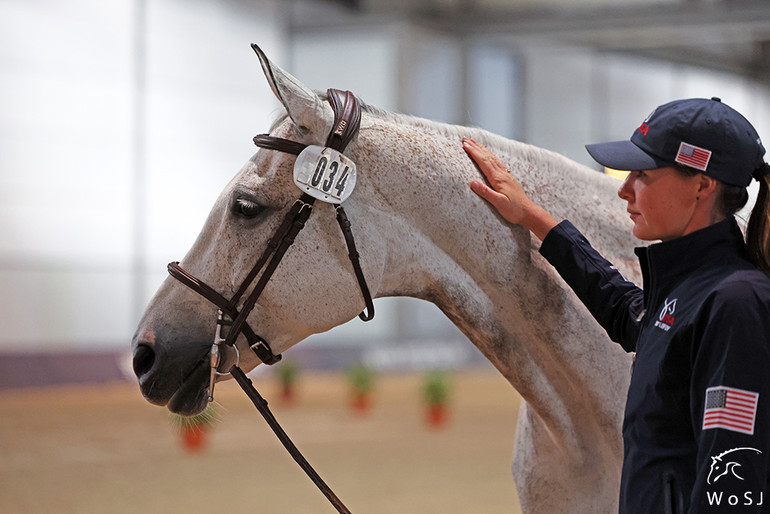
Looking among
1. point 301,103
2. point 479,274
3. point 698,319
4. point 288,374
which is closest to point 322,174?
point 301,103

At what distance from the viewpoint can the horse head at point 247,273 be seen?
1.81m

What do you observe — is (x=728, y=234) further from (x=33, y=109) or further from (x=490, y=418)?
(x=33, y=109)

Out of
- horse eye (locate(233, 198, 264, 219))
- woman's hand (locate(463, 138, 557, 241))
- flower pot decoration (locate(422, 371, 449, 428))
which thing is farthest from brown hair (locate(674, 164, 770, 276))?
flower pot decoration (locate(422, 371, 449, 428))

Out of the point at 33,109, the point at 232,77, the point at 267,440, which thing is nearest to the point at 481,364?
the point at 232,77

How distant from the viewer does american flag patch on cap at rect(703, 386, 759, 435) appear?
116cm

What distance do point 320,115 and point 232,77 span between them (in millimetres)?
13274

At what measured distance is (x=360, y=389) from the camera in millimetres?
10250

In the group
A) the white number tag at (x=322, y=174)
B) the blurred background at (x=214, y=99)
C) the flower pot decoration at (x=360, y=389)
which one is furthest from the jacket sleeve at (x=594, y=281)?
the flower pot decoration at (x=360, y=389)

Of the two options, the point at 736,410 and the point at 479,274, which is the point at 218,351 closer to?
the point at 479,274

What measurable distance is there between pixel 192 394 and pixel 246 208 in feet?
1.49

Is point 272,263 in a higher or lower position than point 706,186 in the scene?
Result: lower

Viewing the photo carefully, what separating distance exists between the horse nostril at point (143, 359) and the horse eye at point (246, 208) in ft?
1.23

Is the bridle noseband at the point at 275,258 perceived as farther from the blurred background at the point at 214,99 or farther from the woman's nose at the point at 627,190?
the blurred background at the point at 214,99

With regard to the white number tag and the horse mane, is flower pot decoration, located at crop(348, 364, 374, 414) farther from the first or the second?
the white number tag
